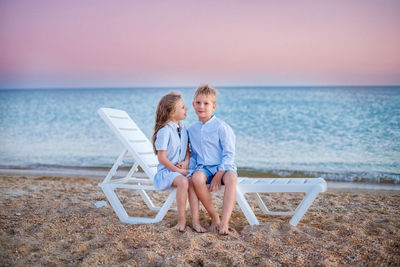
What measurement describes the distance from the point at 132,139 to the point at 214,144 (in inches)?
38.7

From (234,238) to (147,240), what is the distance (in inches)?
31.9

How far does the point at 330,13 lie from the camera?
21.5 metres

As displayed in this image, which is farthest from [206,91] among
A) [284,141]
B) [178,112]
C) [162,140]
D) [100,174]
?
[284,141]

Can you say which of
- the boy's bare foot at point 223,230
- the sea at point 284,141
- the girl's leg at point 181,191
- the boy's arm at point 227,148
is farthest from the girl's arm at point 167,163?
the sea at point 284,141

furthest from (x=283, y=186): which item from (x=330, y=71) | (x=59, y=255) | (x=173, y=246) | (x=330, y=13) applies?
(x=330, y=71)

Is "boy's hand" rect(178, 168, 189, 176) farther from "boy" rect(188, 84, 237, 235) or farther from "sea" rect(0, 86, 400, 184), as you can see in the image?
"sea" rect(0, 86, 400, 184)

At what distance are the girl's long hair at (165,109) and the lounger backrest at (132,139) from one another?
0.27 meters

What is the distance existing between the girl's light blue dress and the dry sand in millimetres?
476

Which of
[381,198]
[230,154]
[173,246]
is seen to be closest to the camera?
[173,246]

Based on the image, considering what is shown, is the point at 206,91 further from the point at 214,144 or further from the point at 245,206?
the point at 245,206

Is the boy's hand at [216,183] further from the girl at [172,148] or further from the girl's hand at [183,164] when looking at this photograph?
the girl's hand at [183,164]

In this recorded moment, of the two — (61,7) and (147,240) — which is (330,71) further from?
(147,240)

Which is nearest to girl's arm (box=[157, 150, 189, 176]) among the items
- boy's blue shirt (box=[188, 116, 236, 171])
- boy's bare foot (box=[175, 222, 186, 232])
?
boy's blue shirt (box=[188, 116, 236, 171])

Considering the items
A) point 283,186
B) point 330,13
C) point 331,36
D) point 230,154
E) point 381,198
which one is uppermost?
point 330,13
